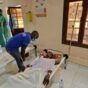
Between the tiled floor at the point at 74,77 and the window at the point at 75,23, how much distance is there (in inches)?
23.8

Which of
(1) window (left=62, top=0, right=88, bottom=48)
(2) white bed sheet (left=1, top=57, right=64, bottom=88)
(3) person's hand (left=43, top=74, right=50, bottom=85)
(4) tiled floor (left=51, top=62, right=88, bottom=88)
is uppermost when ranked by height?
(1) window (left=62, top=0, right=88, bottom=48)

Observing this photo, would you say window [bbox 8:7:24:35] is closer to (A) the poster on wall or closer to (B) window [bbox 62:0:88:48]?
(A) the poster on wall

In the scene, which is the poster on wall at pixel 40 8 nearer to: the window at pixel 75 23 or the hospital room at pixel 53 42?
the hospital room at pixel 53 42

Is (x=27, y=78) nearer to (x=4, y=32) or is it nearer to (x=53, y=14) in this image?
(x=53, y=14)

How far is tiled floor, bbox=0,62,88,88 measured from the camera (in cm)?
218

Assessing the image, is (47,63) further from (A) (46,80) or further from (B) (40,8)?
(B) (40,8)

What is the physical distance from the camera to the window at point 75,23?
8.66 ft

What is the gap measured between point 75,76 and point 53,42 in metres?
1.25

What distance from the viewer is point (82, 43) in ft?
9.38

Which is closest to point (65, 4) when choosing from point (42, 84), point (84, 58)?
point (84, 58)

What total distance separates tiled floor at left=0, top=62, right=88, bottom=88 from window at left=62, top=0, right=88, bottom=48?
0.60 meters

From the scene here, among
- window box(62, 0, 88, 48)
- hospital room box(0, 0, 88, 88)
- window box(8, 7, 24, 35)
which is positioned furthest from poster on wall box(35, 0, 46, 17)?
window box(8, 7, 24, 35)

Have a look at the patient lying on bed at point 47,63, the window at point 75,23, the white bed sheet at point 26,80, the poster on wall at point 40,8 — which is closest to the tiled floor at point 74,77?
the patient lying on bed at point 47,63

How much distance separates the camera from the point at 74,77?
8.00 feet
